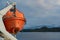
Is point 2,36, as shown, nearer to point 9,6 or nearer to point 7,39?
point 7,39

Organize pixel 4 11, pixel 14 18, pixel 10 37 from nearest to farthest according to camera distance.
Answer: pixel 10 37, pixel 4 11, pixel 14 18

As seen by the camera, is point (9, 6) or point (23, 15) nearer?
point (9, 6)

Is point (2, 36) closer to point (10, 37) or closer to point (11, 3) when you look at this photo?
point (10, 37)

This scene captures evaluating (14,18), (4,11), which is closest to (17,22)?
(14,18)

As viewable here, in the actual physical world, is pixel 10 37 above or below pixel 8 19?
below

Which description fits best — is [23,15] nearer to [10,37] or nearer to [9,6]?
[9,6]

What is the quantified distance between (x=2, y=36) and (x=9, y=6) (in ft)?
7.36

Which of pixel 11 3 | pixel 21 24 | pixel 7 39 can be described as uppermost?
pixel 11 3

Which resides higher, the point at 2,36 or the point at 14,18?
the point at 14,18

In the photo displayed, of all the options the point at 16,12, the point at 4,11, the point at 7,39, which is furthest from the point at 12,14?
the point at 7,39

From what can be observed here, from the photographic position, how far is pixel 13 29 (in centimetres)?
1981

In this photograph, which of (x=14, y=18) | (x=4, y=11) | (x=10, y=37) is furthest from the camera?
(x=14, y=18)

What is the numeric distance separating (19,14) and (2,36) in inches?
123

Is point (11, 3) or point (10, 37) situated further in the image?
point (11, 3)
